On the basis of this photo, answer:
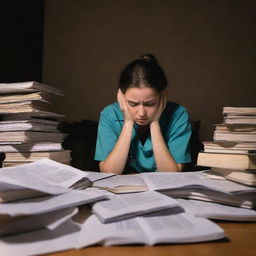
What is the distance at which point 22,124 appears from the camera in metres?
1.26

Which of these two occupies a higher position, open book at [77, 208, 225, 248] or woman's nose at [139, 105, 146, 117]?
woman's nose at [139, 105, 146, 117]

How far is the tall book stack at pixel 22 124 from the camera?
1260 millimetres

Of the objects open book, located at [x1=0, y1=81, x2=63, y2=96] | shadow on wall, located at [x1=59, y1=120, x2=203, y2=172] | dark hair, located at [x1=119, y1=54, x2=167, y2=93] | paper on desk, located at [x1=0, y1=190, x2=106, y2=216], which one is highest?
A: dark hair, located at [x1=119, y1=54, x2=167, y2=93]

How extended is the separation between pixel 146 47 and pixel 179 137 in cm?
141

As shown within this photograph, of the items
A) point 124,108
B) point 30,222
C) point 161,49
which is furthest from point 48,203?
point 161,49

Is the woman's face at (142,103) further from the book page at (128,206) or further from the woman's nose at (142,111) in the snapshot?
the book page at (128,206)

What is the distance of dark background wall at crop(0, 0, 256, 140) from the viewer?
2672 millimetres

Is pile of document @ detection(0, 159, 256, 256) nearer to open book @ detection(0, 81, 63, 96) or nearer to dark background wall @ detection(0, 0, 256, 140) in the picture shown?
open book @ detection(0, 81, 63, 96)

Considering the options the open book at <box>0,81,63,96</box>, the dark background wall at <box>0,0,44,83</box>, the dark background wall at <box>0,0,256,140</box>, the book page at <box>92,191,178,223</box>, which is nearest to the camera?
the book page at <box>92,191,178,223</box>

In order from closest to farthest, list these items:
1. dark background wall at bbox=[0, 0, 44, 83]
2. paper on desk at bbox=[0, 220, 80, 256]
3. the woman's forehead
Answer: paper on desk at bbox=[0, 220, 80, 256], the woman's forehead, dark background wall at bbox=[0, 0, 44, 83]

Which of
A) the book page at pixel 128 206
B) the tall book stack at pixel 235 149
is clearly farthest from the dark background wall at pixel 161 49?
the book page at pixel 128 206

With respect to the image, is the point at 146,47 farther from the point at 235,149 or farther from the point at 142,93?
the point at 235,149

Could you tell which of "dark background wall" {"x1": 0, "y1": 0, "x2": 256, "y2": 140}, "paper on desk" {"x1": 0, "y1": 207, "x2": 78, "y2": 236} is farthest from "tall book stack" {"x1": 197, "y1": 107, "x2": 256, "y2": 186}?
"dark background wall" {"x1": 0, "y1": 0, "x2": 256, "y2": 140}

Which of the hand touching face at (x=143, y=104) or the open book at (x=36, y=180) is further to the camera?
the hand touching face at (x=143, y=104)
